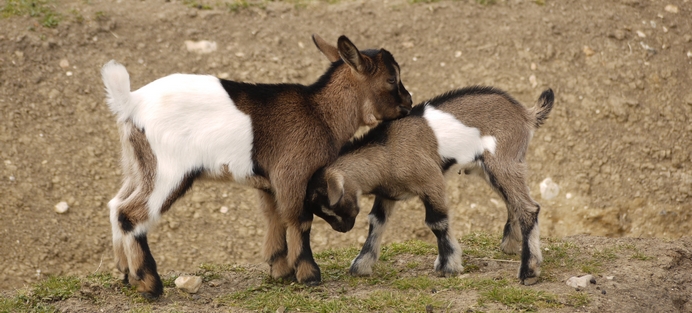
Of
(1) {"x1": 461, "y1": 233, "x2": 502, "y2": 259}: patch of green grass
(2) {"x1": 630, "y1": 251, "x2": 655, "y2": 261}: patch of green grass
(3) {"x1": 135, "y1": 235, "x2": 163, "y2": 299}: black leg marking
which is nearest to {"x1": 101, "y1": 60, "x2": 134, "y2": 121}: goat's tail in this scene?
(3) {"x1": 135, "y1": 235, "x2": 163, "y2": 299}: black leg marking

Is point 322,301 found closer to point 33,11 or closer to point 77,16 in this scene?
point 77,16

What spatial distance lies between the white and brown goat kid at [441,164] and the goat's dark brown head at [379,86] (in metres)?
0.12

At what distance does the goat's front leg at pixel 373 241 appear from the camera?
6824 mm

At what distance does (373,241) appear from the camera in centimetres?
686

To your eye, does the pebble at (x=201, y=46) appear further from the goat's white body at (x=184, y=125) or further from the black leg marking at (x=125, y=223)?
the black leg marking at (x=125, y=223)

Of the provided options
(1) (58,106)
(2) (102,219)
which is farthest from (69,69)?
(2) (102,219)

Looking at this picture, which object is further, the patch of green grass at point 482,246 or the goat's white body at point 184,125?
the patch of green grass at point 482,246

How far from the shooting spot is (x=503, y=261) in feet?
23.4

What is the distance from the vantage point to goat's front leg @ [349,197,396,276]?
682 centimetres

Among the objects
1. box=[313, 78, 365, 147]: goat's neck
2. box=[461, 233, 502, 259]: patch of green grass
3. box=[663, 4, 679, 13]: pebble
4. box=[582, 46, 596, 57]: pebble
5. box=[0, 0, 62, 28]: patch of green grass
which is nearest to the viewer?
box=[313, 78, 365, 147]: goat's neck

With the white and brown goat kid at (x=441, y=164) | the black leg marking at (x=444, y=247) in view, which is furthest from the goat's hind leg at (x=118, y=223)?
the black leg marking at (x=444, y=247)

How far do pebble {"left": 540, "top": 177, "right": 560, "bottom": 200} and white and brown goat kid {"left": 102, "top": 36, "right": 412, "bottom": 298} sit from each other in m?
3.58

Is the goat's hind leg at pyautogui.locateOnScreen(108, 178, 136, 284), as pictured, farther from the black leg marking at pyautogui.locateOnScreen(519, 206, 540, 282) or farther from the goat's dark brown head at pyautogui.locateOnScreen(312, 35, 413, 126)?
the black leg marking at pyautogui.locateOnScreen(519, 206, 540, 282)

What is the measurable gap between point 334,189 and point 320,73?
4.68 metres
